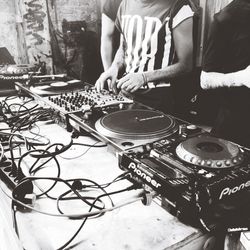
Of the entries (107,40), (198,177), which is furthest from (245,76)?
(107,40)

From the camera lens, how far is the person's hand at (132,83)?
2.02 metres

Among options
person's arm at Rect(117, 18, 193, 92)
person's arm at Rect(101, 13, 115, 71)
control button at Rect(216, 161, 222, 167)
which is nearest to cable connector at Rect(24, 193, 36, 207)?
control button at Rect(216, 161, 222, 167)

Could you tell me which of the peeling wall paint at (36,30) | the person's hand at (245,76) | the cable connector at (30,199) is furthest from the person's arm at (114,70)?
the cable connector at (30,199)

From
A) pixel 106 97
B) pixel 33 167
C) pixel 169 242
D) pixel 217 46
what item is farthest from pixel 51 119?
pixel 169 242

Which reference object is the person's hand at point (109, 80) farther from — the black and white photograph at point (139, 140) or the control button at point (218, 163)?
the control button at point (218, 163)

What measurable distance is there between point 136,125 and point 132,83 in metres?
0.71

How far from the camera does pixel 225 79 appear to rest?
4.57 feet

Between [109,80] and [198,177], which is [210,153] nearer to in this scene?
[198,177]

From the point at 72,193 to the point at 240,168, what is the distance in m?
0.61

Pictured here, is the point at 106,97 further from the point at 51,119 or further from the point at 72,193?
the point at 72,193

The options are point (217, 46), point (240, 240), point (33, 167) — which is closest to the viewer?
point (240, 240)

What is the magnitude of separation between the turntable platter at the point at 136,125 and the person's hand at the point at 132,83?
1.66ft

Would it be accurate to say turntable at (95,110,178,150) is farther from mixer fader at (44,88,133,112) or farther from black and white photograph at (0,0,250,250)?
mixer fader at (44,88,133,112)

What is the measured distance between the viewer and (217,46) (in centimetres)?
143
